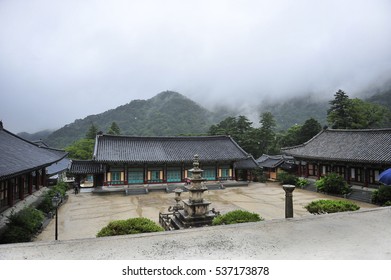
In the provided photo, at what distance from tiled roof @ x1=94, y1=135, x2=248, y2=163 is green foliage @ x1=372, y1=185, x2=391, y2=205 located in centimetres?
1550

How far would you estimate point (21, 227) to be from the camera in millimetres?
11680

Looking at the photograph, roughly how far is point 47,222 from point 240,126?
45650 mm

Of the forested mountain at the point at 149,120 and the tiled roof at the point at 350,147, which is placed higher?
the forested mountain at the point at 149,120

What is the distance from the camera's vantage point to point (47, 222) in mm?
16016

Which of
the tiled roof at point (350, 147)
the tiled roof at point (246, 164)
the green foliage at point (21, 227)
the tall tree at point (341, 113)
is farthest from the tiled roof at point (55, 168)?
the tall tree at point (341, 113)

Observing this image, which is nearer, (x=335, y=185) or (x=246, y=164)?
(x=335, y=185)

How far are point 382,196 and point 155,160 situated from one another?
2163cm

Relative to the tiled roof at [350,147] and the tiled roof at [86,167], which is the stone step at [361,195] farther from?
the tiled roof at [86,167]

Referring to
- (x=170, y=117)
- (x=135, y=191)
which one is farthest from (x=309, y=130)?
(x=170, y=117)

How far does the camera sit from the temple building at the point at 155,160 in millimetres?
29547

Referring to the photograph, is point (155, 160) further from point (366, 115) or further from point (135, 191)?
point (366, 115)

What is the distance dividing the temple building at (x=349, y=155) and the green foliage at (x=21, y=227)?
2530 cm

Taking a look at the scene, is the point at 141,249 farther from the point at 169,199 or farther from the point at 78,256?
the point at 169,199

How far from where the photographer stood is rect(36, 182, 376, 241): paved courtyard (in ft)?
49.9
